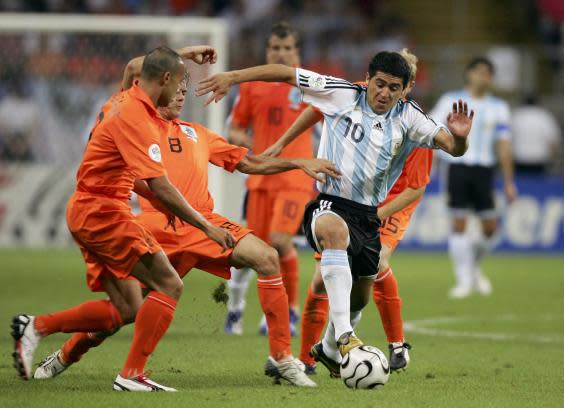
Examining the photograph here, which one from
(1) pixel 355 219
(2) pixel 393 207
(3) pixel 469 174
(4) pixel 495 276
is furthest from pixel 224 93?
(4) pixel 495 276

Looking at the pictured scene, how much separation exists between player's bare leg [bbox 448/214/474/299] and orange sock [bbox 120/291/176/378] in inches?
300

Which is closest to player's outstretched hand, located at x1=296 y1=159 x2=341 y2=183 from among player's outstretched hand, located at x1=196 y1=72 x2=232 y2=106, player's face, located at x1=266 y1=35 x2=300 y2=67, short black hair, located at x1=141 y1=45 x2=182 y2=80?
player's outstretched hand, located at x1=196 y1=72 x2=232 y2=106

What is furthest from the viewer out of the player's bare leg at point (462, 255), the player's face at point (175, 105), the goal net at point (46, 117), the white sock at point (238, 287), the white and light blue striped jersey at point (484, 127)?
the goal net at point (46, 117)

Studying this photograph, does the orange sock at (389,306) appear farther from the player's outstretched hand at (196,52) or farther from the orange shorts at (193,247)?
the player's outstretched hand at (196,52)

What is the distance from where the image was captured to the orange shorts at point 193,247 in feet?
25.5

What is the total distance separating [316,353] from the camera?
7.96 metres

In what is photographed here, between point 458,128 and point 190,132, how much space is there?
5.68ft

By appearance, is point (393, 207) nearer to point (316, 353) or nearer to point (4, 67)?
point (316, 353)

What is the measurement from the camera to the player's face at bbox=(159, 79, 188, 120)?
8133 mm

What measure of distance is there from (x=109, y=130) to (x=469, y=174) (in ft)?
27.1

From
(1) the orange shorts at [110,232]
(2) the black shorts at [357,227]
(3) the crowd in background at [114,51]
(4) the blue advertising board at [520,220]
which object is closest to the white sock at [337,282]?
(2) the black shorts at [357,227]

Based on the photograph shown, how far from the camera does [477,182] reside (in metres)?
14.8

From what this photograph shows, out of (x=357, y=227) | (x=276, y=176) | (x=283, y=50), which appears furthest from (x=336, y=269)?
(x=283, y=50)

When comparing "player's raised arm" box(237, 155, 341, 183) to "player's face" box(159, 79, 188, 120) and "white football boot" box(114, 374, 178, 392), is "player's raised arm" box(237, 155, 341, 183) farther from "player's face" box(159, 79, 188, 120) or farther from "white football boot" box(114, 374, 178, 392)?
"white football boot" box(114, 374, 178, 392)
